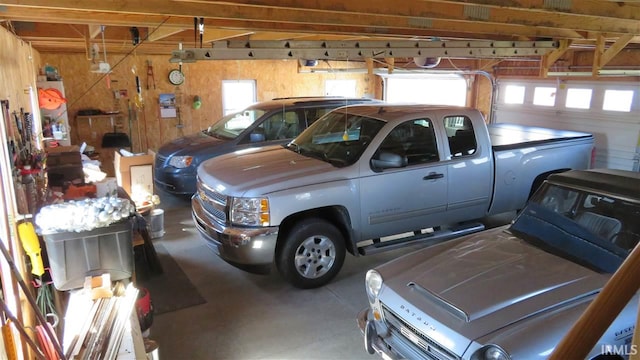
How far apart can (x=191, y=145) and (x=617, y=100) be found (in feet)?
26.9

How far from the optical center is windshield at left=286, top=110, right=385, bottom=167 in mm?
5020

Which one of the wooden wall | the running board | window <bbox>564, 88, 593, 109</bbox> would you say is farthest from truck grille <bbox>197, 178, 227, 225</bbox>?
window <bbox>564, 88, 593, 109</bbox>

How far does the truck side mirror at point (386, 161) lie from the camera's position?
4.90 meters

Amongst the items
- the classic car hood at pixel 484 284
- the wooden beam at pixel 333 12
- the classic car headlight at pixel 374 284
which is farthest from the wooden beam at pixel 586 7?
the classic car headlight at pixel 374 284

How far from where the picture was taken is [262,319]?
171 inches

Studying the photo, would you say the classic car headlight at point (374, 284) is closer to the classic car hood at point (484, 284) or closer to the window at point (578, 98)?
the classic car hood at point (484, 284)

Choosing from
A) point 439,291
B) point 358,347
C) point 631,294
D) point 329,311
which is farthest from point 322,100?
point 631,294

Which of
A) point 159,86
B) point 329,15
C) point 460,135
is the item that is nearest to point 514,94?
point 460,135

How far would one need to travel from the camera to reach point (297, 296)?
4.78 metres

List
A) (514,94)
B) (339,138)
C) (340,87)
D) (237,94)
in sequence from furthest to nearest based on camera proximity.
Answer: (340,87)
(237,94)
(514,94)
(339,138)

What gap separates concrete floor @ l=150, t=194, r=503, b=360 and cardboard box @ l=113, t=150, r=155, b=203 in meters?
1.53

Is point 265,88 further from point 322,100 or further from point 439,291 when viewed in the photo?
point 439,291

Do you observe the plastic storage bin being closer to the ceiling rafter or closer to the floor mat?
the floor mat
